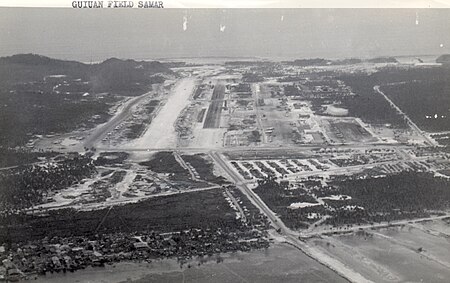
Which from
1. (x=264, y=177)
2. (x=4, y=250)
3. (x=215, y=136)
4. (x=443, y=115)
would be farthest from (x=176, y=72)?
(x=4, y=250)

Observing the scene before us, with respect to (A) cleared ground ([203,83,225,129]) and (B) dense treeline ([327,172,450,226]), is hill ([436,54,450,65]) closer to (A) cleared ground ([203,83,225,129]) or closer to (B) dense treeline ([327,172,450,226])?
(A) cleared ground ([203,83,225,129])

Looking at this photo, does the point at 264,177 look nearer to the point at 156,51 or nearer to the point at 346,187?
→ the point at 346,187

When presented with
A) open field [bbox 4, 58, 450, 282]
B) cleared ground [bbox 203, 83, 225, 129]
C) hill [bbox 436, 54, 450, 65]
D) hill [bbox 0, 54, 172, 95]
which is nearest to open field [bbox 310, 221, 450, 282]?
open field [bbox 4, 58, 450, 282]

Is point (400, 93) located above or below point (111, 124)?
above

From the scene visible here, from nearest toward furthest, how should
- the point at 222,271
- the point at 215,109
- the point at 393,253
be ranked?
the point at 222,271
the point at 393,253
the point at 215,109

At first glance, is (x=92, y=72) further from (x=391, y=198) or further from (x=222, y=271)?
(x=222, y=271)

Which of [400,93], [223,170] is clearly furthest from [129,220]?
[400,93]

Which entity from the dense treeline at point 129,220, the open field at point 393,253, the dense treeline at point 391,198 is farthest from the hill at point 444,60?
the dense treeline at point 129,220

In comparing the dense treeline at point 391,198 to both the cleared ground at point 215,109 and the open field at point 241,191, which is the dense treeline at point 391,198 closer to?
the open field at point 241,191
